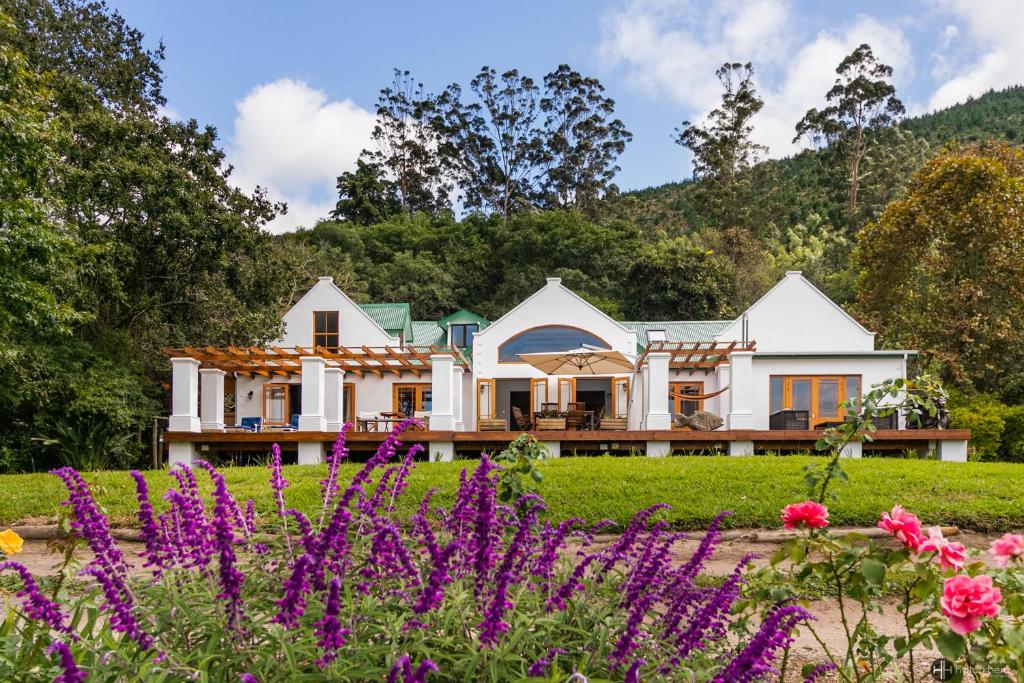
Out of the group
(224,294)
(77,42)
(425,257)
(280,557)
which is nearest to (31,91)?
(224,294)

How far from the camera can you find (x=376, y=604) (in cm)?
214

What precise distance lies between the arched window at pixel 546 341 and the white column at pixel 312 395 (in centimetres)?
572

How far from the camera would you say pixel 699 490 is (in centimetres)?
992

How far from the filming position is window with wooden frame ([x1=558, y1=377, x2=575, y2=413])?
20.9 meters

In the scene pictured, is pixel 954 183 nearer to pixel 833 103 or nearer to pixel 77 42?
pixel 77 42

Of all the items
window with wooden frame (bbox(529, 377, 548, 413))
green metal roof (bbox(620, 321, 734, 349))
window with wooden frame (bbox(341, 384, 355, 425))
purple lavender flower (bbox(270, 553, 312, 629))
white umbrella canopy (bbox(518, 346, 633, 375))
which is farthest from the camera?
green metal roof (bbox(620, 321, 734, 349))

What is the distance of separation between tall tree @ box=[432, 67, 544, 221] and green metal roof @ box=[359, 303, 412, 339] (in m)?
24.5

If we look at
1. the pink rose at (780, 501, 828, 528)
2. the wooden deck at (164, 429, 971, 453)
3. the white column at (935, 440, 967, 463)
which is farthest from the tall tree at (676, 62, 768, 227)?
the pink rose at (780, 501, 828, 528)

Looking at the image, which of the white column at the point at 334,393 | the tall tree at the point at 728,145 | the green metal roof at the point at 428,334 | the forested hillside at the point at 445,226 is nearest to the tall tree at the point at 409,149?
the forested hillside at the point at 445,226

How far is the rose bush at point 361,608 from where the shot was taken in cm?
181

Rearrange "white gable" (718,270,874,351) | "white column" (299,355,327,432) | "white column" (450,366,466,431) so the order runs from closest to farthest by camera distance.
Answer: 1. "white column" (299,355,327,432)
2. "white column" (450,366,466,431)
3. "white gable" (718,270,874,351)

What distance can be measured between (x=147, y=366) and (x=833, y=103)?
148 feet

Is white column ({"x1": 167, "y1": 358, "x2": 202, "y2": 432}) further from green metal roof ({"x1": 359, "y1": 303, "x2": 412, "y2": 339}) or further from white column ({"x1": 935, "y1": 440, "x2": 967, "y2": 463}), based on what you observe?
white column ({"x1": 935, "y1": 440, "x2": 967, "y2": 463})

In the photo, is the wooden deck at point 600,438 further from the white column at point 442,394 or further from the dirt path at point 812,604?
the dirt path at point 812,604
